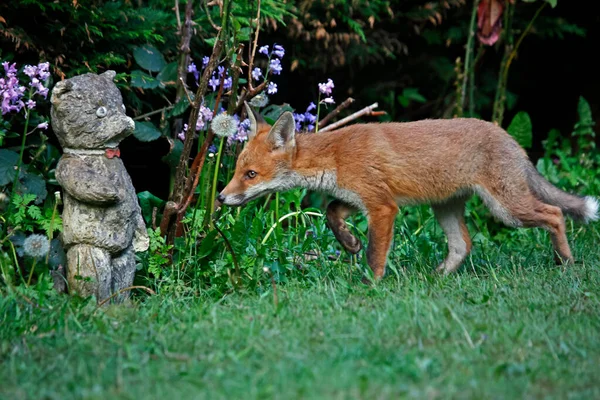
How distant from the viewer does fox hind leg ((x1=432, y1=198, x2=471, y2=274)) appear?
21.6 feet

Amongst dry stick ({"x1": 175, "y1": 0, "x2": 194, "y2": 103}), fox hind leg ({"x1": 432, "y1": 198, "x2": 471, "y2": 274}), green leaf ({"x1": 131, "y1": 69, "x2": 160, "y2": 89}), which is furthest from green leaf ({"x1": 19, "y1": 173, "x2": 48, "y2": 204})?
fox hind leg ({"x1": 432, "y1": 198, "x2": 471, "y2": 274})

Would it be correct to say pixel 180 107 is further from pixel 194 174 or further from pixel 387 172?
pixel 387 172

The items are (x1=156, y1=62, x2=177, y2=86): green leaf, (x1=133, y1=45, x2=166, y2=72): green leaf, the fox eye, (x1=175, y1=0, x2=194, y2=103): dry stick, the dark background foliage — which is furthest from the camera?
(x1=156, y1=62, x2=177, y2=86): green leaf

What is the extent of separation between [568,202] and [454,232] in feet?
3.33

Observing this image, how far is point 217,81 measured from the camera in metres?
6.51

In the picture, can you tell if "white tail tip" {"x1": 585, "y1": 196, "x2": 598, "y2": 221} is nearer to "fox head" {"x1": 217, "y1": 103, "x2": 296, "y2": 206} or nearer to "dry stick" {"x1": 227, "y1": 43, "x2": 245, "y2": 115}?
"fox head" {"x1": 217, "y1": 103, "x2": 296, "y2": 206}

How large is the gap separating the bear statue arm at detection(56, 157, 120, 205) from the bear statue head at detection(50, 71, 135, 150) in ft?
0.50

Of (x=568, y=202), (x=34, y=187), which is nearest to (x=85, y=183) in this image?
(x=34, y=187)

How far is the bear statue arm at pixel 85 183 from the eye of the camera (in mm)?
5164

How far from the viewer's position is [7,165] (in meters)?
5.80

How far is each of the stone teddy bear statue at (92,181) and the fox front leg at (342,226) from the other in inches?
69.7

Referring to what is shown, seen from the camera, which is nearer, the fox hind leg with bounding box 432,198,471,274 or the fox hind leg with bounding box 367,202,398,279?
the fox hind leg with bounding box 367,202,398,279

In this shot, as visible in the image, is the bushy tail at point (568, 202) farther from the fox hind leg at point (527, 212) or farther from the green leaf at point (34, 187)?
the green leaf at point (34, 187)

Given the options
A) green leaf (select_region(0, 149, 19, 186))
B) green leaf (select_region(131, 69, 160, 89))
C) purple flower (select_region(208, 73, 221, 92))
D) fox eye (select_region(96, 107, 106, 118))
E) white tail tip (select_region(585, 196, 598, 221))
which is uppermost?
fox eye (select_region(96, 107, 106, 118))
